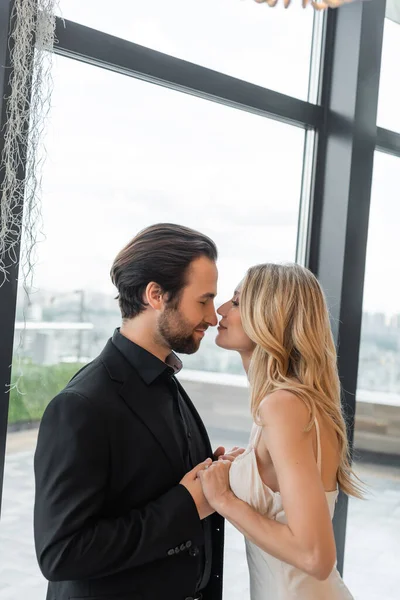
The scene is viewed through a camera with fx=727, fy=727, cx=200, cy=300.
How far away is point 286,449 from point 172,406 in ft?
1.06

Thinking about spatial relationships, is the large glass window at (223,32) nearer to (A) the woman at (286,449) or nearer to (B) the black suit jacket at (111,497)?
(A) the woman at (286,449)

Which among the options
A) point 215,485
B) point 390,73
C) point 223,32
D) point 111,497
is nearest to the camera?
point 111,497

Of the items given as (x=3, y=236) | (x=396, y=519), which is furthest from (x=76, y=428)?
(x=396, y=519)

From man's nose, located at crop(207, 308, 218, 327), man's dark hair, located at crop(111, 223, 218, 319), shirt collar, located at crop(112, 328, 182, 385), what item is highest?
man's dark hair, located at crop(111, 223, 218, 319)

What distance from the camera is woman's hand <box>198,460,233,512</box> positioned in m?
1.71

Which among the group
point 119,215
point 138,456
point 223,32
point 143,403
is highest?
point 223,32

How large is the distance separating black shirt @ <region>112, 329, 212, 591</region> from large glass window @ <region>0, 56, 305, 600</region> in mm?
464

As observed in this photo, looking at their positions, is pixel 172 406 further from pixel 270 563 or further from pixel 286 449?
pixel 270 563

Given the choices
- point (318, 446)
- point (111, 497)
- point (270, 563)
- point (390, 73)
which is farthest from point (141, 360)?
point (390, 73)

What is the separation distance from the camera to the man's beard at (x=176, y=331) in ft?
5.82

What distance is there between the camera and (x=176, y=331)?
5.83 ft

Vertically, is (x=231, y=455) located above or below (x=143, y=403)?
below

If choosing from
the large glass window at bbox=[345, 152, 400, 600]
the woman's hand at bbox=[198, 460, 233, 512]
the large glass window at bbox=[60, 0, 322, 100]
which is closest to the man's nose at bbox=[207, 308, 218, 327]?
the woman's hand at bbox=[198, 460, 233, 512]

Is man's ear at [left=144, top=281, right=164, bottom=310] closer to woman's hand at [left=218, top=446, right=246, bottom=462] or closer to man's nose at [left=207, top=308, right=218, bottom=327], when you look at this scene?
man's nose at [left=207, top=308, right=218, bottom=327]
